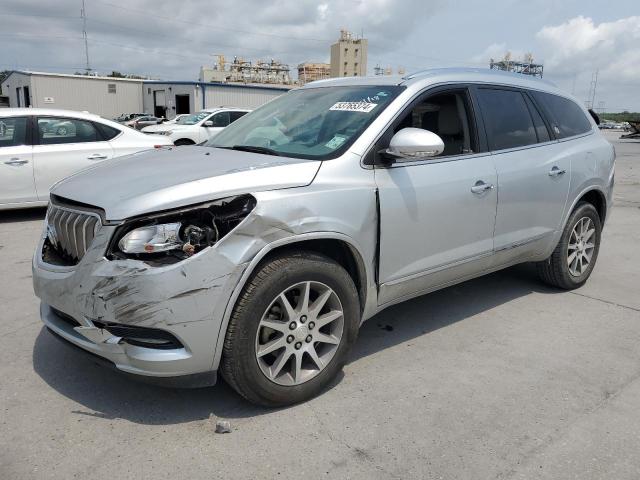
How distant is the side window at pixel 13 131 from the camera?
7.25 m

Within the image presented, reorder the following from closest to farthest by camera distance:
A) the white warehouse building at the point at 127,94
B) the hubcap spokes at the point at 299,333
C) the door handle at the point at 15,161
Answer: the hubcap spokes at the point at 299,333 → the door handle at the point at 15,161 → the white warehouse building at the point at 127,94

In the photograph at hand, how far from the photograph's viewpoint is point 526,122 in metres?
4.29

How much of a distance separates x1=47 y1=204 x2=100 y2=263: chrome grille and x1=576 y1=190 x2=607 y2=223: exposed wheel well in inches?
163

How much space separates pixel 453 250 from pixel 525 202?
871 mm

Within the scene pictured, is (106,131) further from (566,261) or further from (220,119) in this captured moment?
(220,119)

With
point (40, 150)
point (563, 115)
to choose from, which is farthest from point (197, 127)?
point (563, 115)

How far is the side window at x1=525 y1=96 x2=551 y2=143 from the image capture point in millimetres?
4375

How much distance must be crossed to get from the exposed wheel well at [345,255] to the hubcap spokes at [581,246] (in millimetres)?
2519

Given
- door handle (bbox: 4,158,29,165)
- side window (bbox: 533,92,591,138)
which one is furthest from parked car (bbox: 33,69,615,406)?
door handle (bbox: 4,158,29,165)

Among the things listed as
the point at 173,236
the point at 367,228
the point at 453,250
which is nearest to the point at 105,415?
the point at 173,236

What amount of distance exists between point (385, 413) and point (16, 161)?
6.51 meters

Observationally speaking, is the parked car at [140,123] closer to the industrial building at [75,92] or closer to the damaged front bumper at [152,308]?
the industrial building at [75,92]

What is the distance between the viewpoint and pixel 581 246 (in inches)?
194

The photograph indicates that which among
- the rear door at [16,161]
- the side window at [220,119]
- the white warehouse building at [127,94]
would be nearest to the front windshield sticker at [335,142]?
the rear door at [16,161]
